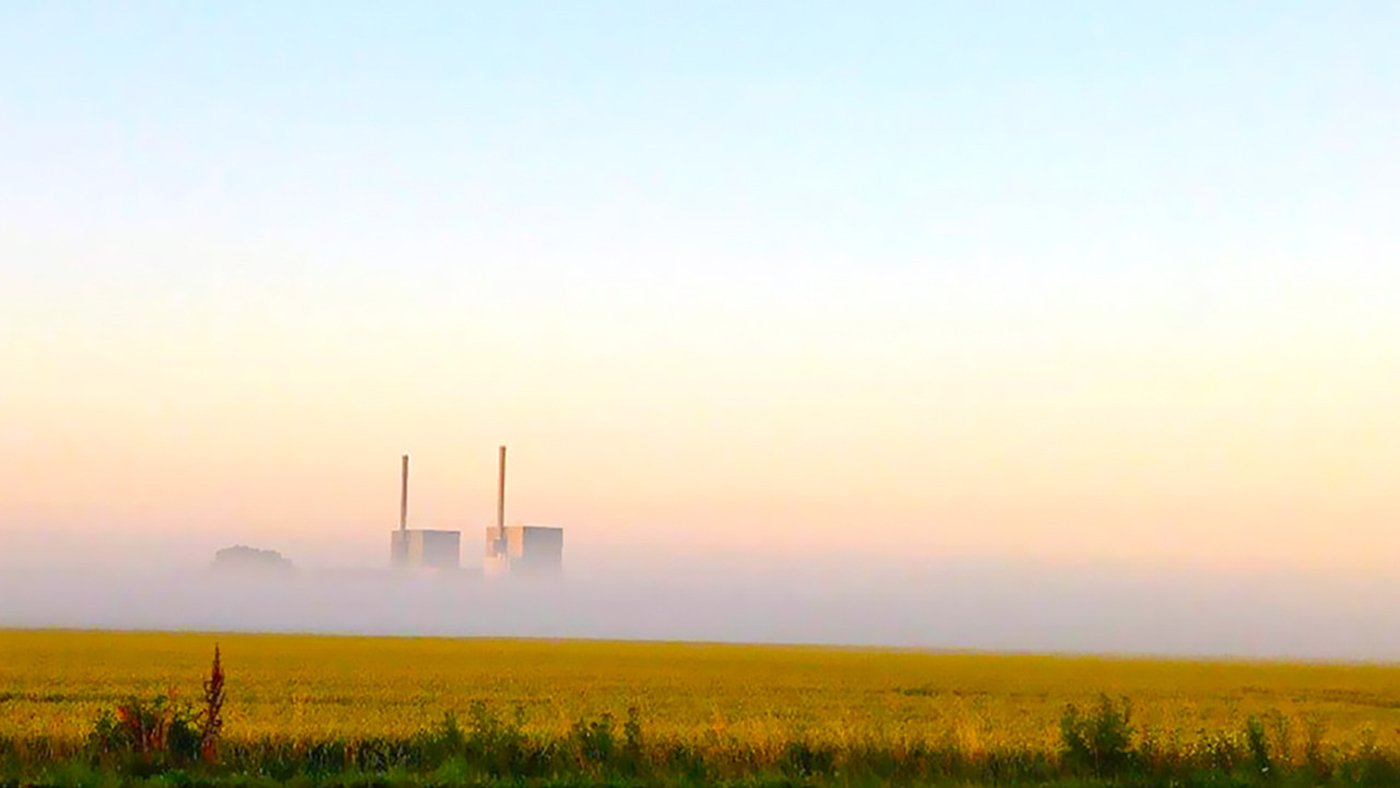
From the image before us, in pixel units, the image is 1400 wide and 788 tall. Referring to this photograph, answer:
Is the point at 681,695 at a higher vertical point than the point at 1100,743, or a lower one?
lower

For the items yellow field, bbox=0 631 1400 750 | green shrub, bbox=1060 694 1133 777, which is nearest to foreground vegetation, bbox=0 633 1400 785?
green shrub, bbox=1060 694 1133 777

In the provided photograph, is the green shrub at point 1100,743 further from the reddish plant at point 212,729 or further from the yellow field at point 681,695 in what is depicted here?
the reddish plant at point 212,729

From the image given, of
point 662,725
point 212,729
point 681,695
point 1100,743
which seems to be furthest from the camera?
point 681,695

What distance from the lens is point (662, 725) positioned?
3591cm

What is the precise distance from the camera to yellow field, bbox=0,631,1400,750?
33.0 m

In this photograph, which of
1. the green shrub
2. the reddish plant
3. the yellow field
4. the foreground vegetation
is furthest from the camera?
the yellow field

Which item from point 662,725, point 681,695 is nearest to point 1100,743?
point 662,725

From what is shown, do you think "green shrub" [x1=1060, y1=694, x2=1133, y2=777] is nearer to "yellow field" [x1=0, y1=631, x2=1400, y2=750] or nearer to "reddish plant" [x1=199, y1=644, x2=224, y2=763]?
"yellow field" [x1=0, y1=631, x2=1400, y2=750]

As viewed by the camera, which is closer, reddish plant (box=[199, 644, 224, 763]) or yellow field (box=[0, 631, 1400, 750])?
reddish plant (box=[199, 644, 224, 763])

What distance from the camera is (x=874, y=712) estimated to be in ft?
149

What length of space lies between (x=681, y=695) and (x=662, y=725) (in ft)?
57.3

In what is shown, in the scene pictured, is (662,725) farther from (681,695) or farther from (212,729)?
(681,695)

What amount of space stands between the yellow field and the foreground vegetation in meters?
0.16

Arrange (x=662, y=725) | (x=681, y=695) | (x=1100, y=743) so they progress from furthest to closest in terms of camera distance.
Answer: (x=681, y=695), (x=662, y=725), (x=1100, y=743)
